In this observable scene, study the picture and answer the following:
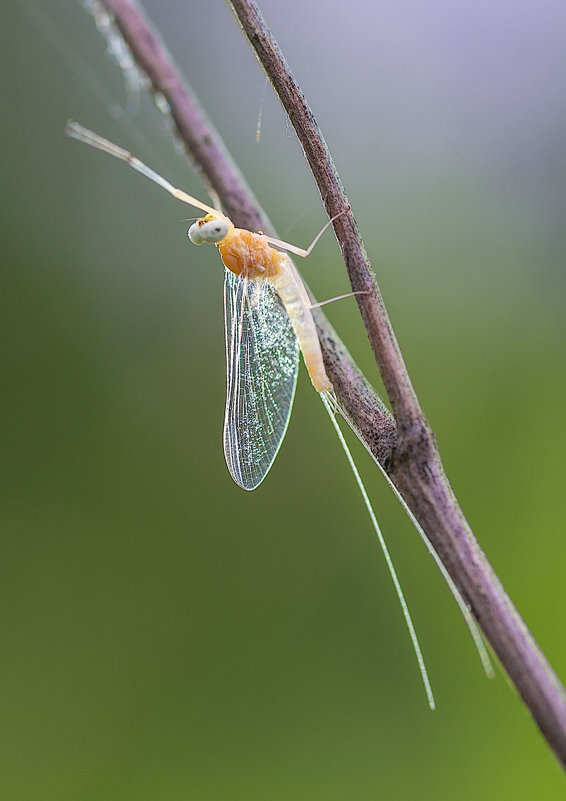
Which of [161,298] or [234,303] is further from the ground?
[161,298]

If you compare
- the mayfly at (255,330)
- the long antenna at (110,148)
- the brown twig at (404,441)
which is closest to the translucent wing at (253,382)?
the mayfly at (255,330)

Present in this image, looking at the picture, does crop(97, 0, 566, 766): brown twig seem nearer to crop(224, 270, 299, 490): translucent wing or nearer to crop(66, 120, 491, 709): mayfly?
crop(66, 120, 491, 709): mayfly

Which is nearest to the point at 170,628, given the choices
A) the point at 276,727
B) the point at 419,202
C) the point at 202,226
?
the point at 276,727

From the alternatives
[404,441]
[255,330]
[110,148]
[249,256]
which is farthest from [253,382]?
[404,441]

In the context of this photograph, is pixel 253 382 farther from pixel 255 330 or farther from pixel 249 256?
pixel 249 256

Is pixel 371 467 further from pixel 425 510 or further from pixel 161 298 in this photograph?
pixel 425 510

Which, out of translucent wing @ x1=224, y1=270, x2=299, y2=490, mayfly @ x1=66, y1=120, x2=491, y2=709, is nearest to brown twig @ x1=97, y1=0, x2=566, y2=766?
mayfly @ x1=66, y1=120, x2=491, y2=709
